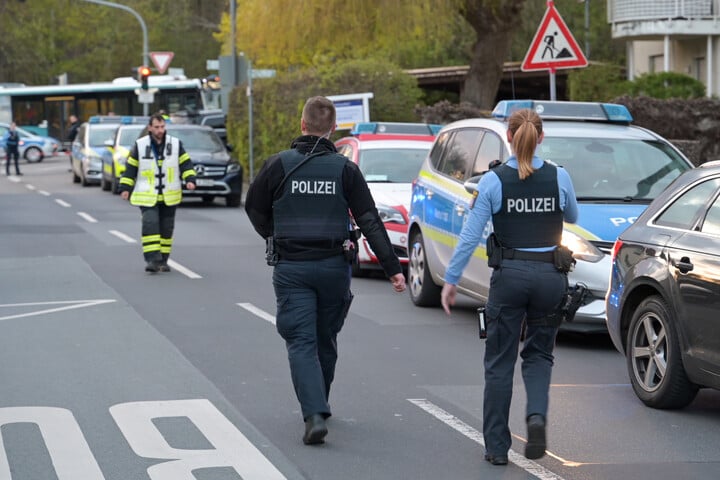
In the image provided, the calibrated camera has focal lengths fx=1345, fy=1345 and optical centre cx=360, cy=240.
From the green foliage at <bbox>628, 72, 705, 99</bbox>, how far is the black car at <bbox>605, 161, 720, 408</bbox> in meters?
19.1

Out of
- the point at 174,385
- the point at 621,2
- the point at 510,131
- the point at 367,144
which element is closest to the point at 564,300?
the point at 510,131

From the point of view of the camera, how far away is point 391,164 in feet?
53.4

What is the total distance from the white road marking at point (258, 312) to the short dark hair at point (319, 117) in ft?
14.9

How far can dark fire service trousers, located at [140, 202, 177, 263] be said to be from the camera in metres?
15.1

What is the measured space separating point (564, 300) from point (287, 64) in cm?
4288

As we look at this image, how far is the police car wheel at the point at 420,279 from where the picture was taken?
40.9 ft

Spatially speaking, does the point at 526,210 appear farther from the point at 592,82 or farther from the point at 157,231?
the point at 592,82

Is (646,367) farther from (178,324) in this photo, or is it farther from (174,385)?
(178,324)

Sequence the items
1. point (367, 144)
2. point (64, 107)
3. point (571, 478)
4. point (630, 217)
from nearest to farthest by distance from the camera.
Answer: point (571, 478) → point (630, 217) → point (367, 144) → point (64, 107)

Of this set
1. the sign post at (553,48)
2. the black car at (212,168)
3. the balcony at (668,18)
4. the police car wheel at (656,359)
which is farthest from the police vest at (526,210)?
the balcony at (668,18)

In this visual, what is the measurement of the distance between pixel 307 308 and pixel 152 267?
8.44 metres

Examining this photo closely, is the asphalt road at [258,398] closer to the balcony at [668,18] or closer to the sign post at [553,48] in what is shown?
the sign post at [553,48]

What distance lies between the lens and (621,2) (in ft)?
119

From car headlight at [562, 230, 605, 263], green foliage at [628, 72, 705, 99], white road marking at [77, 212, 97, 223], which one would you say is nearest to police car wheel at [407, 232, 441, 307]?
car headlight at [562, 230, 605, 263]
